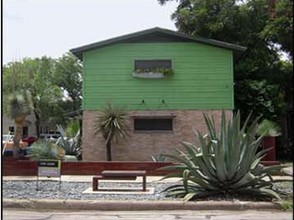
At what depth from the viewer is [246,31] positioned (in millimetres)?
28703

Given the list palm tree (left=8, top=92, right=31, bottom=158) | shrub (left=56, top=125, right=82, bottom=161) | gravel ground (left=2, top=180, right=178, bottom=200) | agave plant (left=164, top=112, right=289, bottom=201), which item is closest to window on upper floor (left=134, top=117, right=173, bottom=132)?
shrub (left=56, top=125, right=82, bottom=161)

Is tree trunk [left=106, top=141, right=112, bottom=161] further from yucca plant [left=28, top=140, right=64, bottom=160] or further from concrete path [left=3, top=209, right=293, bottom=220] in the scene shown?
concrete path [left=3, top=209, right=293, bottom=220]

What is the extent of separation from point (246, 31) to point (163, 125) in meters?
8.60

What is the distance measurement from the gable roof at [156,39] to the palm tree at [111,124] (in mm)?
2801

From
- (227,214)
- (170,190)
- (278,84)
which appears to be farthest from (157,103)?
(227,214)

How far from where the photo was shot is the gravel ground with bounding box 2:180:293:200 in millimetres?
13016

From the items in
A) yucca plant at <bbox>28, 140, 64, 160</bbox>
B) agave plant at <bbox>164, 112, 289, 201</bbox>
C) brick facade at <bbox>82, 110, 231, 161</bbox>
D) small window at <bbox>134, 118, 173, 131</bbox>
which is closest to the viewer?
agave plant at <bbox>164, 112, 289, 201</bbox>

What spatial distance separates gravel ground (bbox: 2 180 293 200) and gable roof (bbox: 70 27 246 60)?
8390mm

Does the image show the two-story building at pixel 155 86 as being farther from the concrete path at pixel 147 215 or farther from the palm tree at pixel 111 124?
the concrete path at pixel 147 215

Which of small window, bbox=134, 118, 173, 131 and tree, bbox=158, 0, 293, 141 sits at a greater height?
tree, bbox=158, 0, 293, 141

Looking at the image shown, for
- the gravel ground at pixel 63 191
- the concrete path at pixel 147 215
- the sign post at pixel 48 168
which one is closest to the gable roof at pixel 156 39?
the gravel ground at pixel 63 191

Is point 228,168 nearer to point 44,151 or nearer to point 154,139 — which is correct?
point 44,151

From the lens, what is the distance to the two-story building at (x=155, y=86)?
2317cm

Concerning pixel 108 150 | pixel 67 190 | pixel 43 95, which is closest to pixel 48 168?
pixel 67 190
